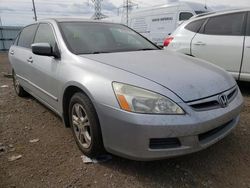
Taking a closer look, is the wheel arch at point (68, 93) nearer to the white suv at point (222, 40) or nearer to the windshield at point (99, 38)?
the windshield at point (99, 38)

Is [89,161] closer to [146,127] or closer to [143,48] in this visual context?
[146,127]

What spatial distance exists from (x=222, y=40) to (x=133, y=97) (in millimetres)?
3505

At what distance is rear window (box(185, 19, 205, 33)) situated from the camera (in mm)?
5430

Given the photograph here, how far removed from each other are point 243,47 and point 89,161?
360cm

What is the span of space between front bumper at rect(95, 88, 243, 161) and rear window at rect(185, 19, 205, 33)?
11.6 feet

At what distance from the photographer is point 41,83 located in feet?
11.6

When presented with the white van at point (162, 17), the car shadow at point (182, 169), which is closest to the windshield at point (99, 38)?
the car shadow at point (182, 169)

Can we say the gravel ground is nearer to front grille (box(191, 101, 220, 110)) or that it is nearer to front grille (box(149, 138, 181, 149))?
front grille (box(149, 138, 181, 149))

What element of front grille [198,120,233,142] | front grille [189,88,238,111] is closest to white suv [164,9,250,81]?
front grille [198,120,233,142]

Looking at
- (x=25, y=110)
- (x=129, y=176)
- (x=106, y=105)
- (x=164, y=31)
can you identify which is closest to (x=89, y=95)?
(x=106, y=105)

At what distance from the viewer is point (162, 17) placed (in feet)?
38.2

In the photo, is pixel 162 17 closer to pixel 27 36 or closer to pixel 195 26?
pixel 195 26

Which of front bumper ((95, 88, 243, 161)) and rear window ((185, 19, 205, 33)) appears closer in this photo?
front bumper ((95, 88, 243, 161))

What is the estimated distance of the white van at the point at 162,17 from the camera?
10.8 meters
